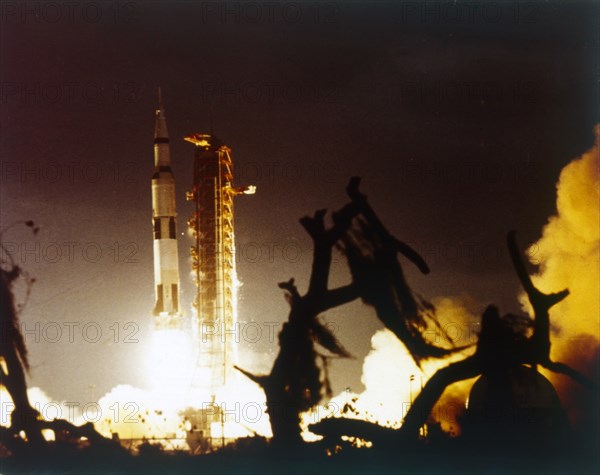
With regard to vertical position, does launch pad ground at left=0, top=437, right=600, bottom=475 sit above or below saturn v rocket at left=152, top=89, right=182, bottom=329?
below

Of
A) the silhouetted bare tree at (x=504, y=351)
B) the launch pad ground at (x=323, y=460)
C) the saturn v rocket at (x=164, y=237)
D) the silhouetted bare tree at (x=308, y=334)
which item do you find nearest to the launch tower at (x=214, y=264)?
the saturn v rocket at (x=164, y=237)

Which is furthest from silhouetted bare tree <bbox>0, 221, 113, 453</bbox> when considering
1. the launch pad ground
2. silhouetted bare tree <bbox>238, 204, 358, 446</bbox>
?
silhouetted bare tree <bbox>238, 204, 358, 446</bbox>

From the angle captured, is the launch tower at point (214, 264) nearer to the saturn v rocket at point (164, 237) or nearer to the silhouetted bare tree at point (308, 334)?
the saturn v rocket at point (164, 237)

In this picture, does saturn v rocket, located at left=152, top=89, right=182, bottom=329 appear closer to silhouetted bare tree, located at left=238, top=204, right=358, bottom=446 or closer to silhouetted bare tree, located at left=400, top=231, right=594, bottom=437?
silhouetted bare tree, located at left=238, top=204, right=358, bottom=446

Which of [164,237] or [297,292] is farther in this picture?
[164,237]

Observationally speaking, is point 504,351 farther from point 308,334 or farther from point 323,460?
point 323,460

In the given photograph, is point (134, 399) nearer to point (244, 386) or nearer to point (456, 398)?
point (244, 386)

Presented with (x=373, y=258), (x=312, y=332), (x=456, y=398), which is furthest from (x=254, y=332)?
(x=456, y=398)
